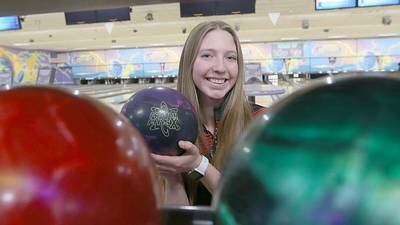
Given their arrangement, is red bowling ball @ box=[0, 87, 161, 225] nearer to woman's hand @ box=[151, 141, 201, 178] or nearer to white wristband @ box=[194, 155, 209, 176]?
woman's hand @ box=[151, 141, 201, 178]

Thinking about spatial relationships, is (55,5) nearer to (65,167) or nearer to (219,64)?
(219,64)

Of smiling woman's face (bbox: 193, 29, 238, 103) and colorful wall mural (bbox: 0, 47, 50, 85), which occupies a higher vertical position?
smiling woman's face (bbox: 193, 29, 238, 103)

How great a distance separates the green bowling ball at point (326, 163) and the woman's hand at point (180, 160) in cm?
53

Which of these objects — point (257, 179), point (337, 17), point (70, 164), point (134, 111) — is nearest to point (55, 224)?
point (70, 164)

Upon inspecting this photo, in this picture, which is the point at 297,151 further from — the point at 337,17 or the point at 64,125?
the point at 337,17

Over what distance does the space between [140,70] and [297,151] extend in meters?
13.8

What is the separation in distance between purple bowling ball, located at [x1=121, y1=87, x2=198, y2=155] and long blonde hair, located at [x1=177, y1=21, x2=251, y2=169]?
38cm

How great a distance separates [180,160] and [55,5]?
0.70m

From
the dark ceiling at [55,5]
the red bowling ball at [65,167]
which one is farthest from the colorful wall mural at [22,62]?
the red bowling ball at [65,167]

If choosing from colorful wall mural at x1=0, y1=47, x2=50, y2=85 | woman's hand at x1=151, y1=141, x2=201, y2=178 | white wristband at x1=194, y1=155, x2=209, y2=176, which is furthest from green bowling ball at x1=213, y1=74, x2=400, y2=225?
colorful wall mural at x1=0, y1=47, x2=50, y2=85

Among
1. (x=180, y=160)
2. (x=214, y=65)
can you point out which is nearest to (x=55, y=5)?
(x=214, y=65)

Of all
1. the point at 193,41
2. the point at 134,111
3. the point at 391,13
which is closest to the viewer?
the point at 134,111

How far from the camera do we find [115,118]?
39 cm

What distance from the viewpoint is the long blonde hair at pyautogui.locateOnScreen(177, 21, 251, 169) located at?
1.33m
